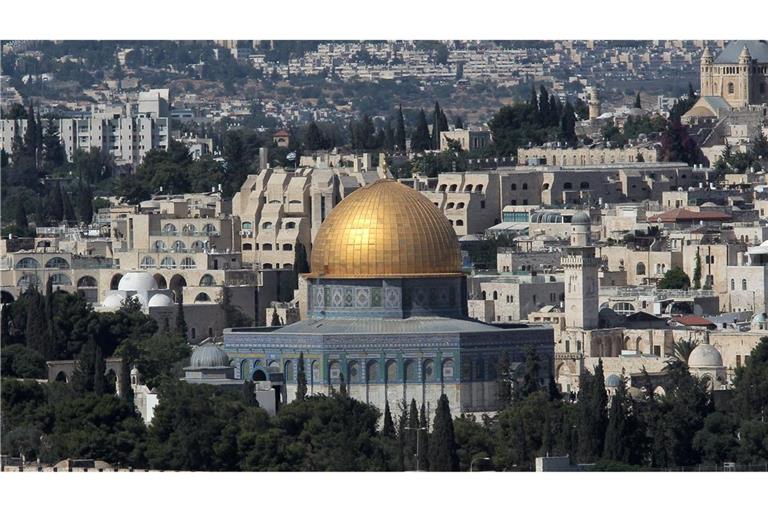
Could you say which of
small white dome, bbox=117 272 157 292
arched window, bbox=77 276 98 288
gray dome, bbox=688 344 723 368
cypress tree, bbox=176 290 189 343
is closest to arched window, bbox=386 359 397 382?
gray dome, bbox=688 344 723 368

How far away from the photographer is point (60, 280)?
88000mm

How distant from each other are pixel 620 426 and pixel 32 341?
1821cm

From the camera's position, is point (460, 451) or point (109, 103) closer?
point (460, 451)

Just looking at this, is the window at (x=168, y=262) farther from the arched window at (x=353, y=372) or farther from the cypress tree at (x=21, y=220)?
the arched window at (x=353, y=372)

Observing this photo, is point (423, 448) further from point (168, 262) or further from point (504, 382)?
point (168, 262)

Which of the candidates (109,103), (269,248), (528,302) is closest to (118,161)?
(109,103)

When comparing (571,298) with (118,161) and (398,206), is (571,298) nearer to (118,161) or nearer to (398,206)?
(398,206)

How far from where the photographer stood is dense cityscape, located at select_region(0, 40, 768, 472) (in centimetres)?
5831

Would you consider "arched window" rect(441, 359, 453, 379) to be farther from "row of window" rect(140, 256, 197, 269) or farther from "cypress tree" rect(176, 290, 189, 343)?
"row of window" rect(140, 256, 197, 269)

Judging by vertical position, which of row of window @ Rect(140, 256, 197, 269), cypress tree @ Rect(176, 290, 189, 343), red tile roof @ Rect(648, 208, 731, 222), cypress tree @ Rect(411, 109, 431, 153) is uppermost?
cypress tree @ Rect(411, 109, 431, 153)

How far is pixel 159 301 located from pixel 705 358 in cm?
1409

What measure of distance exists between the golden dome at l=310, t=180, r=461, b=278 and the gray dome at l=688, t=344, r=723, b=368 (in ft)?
13.6

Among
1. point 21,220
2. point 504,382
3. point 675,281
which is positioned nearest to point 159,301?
point 675,281

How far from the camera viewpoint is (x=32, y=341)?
7369 centimetres
